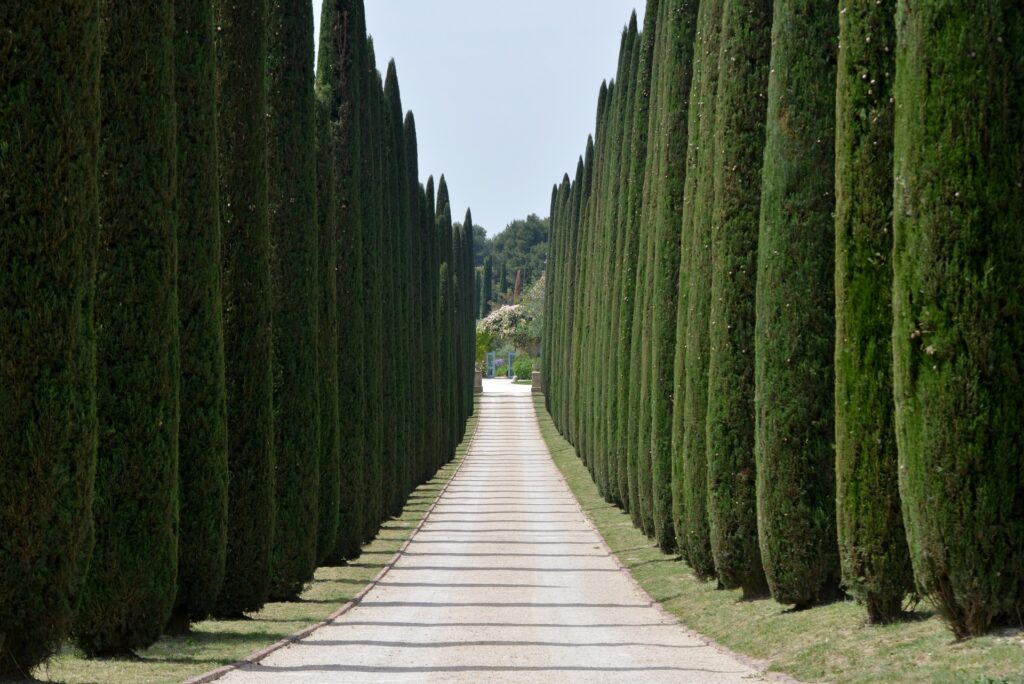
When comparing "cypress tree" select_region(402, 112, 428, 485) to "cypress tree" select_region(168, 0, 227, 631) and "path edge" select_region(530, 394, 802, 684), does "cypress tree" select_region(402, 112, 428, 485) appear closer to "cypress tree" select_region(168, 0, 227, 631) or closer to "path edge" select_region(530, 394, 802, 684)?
"path edge" select_region(530, 394, 802, 684)

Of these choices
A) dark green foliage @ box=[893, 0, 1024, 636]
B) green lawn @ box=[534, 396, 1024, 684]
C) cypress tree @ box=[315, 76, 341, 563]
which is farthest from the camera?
cypress tree @ box=[315, 76, 341, 563]

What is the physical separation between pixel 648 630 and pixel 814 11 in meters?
7.50

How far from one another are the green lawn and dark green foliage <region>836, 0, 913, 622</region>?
0.57 meters

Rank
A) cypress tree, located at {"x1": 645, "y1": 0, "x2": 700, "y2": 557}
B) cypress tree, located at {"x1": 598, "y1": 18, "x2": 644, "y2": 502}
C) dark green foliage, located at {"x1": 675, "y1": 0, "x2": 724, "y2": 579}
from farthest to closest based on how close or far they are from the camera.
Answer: cypress tree, located at {"x1": 598, "y1": 18, "x2": 644, "y2": 502} → cypress tree, located at {"x1": 645, "y1": 0, "x2": 700, "y2": 557} → dark green foliage, located at {"x1": 675, "y1": 0, "x2": 724, "y2": 579}

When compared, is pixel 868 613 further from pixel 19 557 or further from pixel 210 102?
pixel 210 102

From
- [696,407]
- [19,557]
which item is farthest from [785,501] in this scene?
[19,557]

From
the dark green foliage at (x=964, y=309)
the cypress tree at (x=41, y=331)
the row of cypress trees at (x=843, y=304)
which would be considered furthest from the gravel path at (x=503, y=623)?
the dark green foliage at (x=964, y=309)

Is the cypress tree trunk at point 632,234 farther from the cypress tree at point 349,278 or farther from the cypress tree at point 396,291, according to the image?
the cypress tree at point 349,278

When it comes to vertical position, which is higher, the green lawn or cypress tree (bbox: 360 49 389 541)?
cypress tree (bbox: 360 49 389 541)

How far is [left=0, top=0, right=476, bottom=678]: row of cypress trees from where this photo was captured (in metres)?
11.0

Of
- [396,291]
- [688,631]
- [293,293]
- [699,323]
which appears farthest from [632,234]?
[688,631]

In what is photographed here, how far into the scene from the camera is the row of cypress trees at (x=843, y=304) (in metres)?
11.5

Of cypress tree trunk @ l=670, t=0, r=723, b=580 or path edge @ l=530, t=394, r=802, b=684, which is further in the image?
cypress tree trunk @ l=670, t=0, r=723, b=580

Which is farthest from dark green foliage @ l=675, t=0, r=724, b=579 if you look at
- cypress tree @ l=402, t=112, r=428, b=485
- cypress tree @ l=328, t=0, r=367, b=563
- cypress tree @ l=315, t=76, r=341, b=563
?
cypress tree @ l=402, t=112, r=428, b=485
